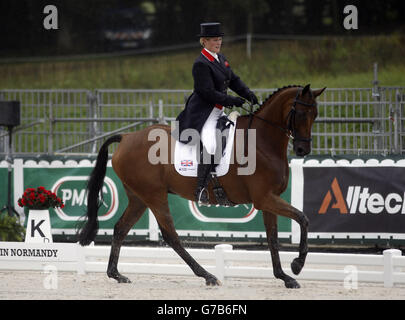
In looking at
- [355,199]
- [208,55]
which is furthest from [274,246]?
[355,199]

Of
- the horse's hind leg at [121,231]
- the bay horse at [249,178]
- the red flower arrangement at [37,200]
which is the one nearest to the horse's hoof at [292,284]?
the bay horse at [249,178]

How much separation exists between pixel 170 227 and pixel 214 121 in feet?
4.24

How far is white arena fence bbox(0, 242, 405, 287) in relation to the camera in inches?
297

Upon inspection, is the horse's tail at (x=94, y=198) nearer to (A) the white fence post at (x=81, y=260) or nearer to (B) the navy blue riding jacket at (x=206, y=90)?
(A) the white fence post at (x=81, y=260)

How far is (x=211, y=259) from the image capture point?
319 inches

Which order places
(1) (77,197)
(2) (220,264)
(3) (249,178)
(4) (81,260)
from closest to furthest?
1. (3) (249,178)
2. (2) (220,264)
3. (4) (81,260)
4. (1) (77,197)

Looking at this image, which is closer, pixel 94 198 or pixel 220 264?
pixel 220 264

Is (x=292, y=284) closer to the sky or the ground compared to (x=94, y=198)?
closer to the ground

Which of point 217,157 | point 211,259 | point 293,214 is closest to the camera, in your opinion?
point 293,214

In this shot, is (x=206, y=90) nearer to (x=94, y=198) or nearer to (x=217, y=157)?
(x=217, y=157)

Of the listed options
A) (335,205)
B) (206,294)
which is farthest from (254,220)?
(206,294)

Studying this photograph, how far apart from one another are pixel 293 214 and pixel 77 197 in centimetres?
523

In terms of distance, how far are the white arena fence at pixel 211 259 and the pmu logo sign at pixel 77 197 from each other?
91.0 inches

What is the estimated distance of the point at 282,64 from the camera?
2106 cm
